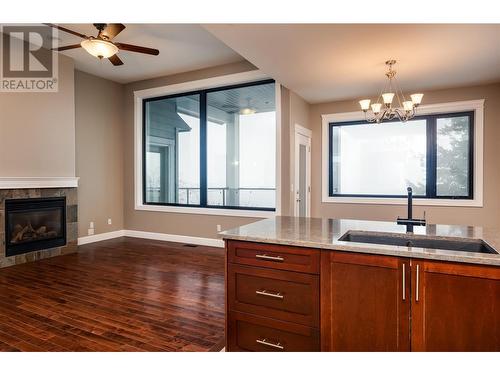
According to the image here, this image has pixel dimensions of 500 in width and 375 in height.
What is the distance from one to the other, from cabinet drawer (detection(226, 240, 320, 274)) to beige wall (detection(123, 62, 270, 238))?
10.4 feet

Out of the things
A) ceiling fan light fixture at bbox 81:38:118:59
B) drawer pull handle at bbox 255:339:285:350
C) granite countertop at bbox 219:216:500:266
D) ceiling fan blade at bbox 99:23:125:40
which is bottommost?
drawer pull handle at bbox 255:339:285:350

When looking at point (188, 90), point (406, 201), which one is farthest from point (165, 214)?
point (406, 201)

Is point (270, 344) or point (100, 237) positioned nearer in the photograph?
point (270, 344)

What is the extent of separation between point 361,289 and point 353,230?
1.81ft

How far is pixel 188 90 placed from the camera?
5.72m

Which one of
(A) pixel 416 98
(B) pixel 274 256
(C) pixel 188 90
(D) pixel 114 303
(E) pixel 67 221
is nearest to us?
(B) pixel 274 256

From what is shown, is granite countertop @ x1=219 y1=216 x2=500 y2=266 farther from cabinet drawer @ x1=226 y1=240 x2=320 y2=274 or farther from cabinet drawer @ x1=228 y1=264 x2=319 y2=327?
cabinet drawer @ x1=228 y1=264 x2=319 y2=327

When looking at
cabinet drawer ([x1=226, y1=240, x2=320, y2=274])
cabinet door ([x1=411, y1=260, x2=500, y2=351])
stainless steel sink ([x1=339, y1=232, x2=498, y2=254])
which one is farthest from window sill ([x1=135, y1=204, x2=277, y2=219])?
cabinet door ([x1=411, y1=260, x2=500, y2=351])

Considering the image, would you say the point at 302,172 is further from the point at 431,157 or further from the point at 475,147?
the point at 475,147

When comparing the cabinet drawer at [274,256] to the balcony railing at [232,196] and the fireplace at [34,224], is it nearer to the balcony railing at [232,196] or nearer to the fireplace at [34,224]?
the balcony railing at [232,196]

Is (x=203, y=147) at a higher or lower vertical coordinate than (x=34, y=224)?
higher

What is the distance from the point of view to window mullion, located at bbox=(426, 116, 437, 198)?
479 cm
